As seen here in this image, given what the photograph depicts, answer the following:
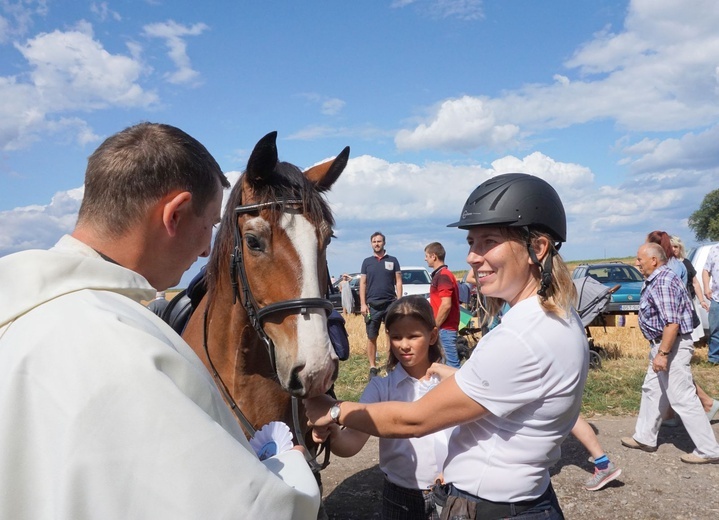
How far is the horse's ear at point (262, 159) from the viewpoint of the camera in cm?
286

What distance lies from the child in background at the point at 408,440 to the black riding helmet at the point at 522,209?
0.89 metres

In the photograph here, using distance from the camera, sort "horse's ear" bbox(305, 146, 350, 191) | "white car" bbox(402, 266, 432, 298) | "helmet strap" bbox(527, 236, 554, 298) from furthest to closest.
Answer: "white car" bbox(402, 266, 432, 298)
"horse's ear" bbox(305, 146, 350, 191)
"helmet strap" bbox(527, 236, 554, 298)

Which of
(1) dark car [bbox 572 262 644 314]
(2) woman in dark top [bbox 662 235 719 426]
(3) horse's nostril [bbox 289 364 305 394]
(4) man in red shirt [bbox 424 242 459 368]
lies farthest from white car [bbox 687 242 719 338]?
(3) horse's nostril [bbox 289 364 305 394]

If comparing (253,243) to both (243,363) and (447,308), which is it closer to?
(243,363)

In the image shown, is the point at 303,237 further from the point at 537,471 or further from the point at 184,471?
the point at 184,471

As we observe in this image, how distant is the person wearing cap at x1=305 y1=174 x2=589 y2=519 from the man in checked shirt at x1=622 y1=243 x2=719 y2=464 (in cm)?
423

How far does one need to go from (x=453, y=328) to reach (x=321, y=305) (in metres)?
6.01

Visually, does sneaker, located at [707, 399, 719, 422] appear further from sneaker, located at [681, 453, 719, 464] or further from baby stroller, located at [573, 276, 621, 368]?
baby stroller, located at [573, 276, 621, 368]

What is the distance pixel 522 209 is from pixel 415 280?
1723 centimetres

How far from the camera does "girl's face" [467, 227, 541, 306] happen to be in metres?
2.02

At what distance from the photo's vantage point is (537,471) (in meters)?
1.91

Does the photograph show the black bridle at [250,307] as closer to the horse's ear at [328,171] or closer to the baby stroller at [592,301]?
the horse's ear at [328,171]

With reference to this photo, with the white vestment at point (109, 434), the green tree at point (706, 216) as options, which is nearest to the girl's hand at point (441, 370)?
the white vestment at point (109, 434)

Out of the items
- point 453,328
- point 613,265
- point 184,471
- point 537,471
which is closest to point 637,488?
point 453,328
